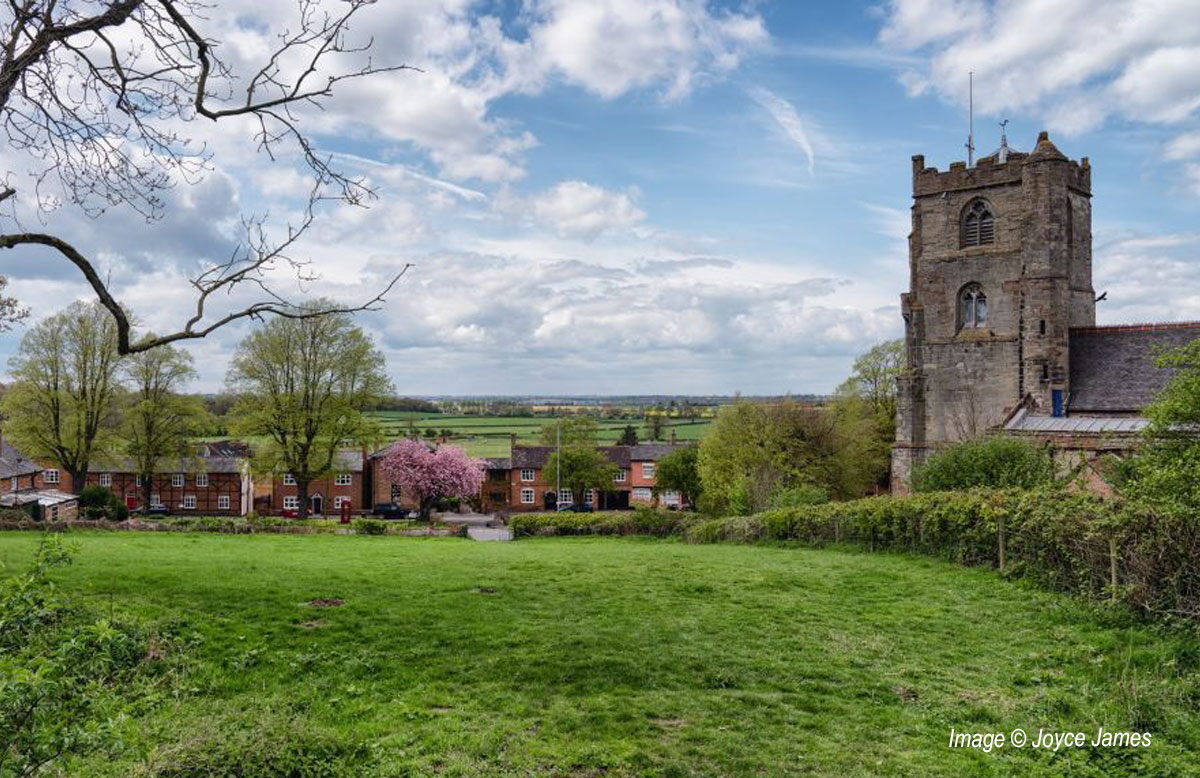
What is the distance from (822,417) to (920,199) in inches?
527

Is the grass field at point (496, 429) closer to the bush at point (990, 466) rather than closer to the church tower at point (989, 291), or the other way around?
the church tower at point (989, 291)

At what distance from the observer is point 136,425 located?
46.6 m

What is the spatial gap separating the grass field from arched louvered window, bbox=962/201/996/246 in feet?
100

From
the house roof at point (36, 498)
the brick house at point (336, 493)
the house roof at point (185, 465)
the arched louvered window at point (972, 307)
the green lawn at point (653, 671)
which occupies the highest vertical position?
the arched louvered window at point (972, 307)

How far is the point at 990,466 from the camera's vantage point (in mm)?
23422

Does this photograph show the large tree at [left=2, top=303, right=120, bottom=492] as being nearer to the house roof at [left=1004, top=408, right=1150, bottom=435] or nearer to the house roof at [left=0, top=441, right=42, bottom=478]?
the house roof at [left=0, top=441, right=42, bottom=478]

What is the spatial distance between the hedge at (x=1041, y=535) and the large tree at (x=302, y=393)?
1039 inches

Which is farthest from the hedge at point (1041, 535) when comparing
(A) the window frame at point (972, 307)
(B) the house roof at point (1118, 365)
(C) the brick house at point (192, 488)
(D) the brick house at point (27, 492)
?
(C) the brick house at point (192, 488)

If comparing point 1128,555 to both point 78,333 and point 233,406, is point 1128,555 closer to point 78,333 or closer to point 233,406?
point 233,406

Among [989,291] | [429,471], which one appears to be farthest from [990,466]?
[429,471]

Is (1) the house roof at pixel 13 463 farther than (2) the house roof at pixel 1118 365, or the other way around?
(1) the house roof at pixel 13 463

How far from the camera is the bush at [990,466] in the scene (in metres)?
22.8

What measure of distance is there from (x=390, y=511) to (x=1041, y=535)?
184ft

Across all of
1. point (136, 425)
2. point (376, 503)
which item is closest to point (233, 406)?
point (136, 425)
